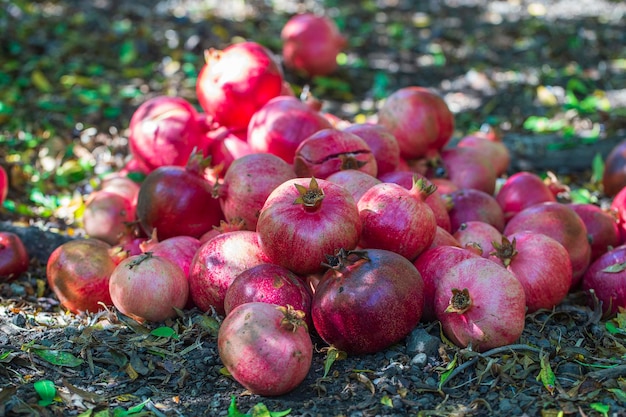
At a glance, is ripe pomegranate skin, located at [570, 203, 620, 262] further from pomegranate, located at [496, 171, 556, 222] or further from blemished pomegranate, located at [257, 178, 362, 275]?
blemished pomegranate, located at [257, 178, 362, 275]

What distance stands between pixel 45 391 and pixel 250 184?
1273 millimetres

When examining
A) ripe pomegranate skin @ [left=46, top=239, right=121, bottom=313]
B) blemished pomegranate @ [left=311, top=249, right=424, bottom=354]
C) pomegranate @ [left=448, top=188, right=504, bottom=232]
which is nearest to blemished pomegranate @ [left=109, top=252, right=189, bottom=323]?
ripe pomegranate skin @ [left=46, top=239, right=121, bottom=313]

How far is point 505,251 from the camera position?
321 cm

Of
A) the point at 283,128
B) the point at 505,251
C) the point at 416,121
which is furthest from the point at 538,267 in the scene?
the point at 283,128

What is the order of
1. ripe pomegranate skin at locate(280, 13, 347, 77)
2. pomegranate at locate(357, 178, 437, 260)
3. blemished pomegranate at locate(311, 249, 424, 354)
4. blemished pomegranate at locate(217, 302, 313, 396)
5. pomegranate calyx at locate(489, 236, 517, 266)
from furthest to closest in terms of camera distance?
1. ripe pomegranate skin at locate(280, 13, 347, 77)
2. pomegranate calyx at locate(489, 236, 517, 266)
3. pomegranate at locate(357, 178, 437, 260)
4. blemished pomegranate at locate(311, 249, 424, 354)
5. blemished pomegranate at locate(217, 302, 313, 396)

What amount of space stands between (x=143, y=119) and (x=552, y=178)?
2.48 m

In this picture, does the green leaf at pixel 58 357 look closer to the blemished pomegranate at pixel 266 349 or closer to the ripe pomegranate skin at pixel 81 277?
the ripe pomegranate skin at pixel 81 277

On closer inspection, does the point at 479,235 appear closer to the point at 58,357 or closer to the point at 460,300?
the point at 460,300

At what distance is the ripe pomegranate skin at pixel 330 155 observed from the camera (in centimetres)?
347

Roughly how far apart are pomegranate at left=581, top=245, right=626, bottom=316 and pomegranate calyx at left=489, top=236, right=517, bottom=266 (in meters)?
0.50

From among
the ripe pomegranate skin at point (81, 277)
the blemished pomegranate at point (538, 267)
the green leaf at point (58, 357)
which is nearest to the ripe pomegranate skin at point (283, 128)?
the ripe pomegranate skin at point (81, 277)

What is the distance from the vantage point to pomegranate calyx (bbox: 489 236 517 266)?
3197 mm

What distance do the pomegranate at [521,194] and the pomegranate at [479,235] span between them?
511 mm

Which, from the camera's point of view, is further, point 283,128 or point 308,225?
point 283,128
